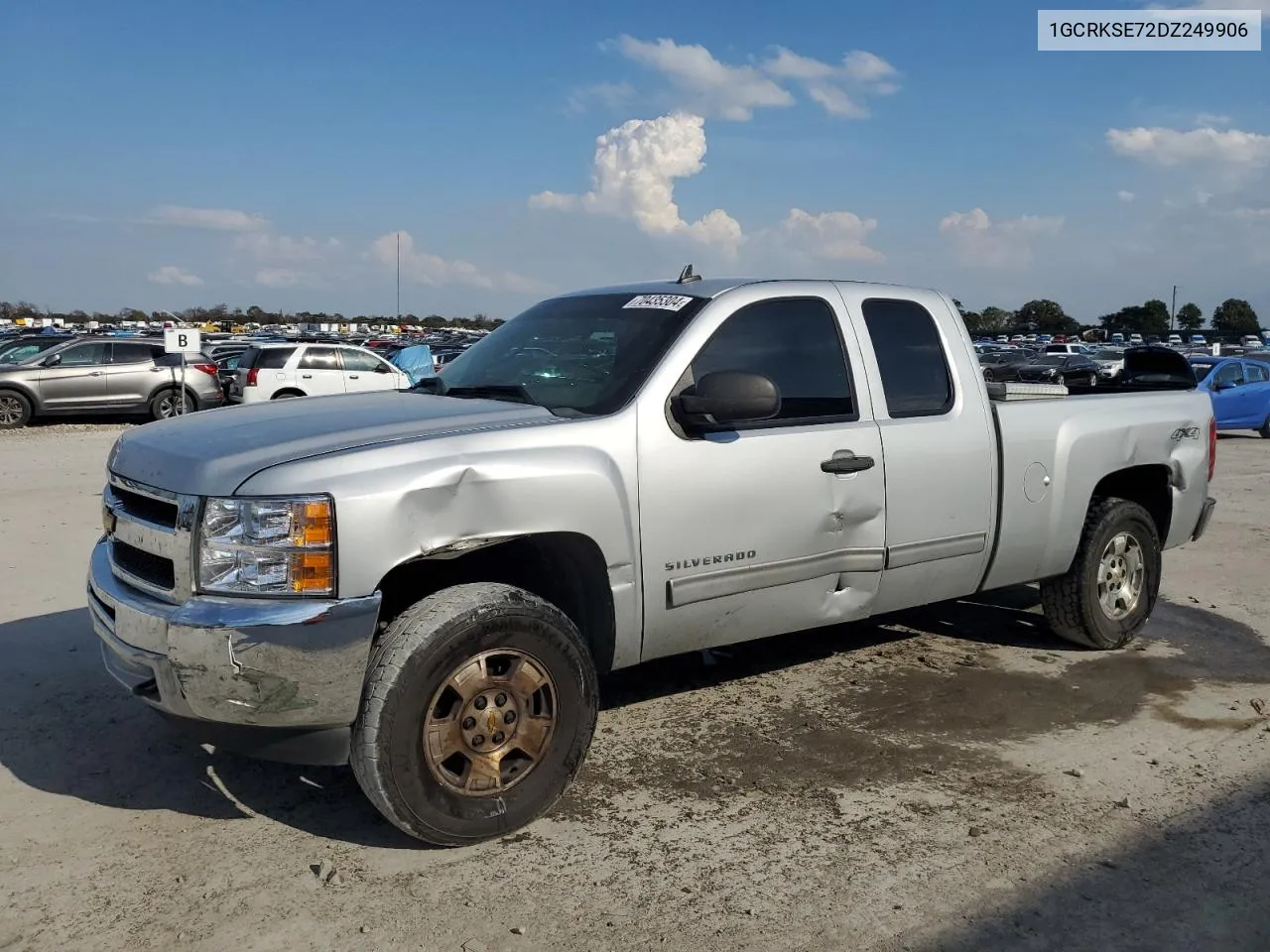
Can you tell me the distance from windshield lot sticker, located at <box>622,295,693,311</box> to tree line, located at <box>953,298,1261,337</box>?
98.8 m

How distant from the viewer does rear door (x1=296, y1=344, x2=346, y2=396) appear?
21109mm

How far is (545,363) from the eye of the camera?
4.43m

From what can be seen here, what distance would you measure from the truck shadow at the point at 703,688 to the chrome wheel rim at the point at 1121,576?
26cm

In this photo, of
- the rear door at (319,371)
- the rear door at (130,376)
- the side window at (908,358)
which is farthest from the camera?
the rear door at (319,371)

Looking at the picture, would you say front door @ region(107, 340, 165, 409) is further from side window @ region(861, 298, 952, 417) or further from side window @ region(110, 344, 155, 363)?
side window @ region(861, 298, 952, 417)

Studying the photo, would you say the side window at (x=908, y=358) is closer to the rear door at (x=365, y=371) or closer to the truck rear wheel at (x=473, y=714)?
the truck rear wheel at (x=473, y=714)

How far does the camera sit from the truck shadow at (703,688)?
3920 mm

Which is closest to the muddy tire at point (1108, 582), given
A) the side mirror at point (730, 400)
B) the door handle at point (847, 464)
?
the door handle at point (847, 464)

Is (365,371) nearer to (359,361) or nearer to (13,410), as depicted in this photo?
(359,361)

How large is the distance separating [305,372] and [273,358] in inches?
25.3

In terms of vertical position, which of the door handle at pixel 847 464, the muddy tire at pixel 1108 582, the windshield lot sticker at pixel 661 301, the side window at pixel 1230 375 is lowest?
the muddy tire at pixel 1108 582

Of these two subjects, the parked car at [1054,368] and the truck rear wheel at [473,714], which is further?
the parked car at [1054,368]

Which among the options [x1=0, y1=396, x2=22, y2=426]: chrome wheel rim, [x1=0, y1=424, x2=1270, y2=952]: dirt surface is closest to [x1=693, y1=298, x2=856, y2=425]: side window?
[x1=0, y1=424, x2=1270, y2=952]: dirt surface

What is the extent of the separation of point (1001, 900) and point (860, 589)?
61.8 inches
